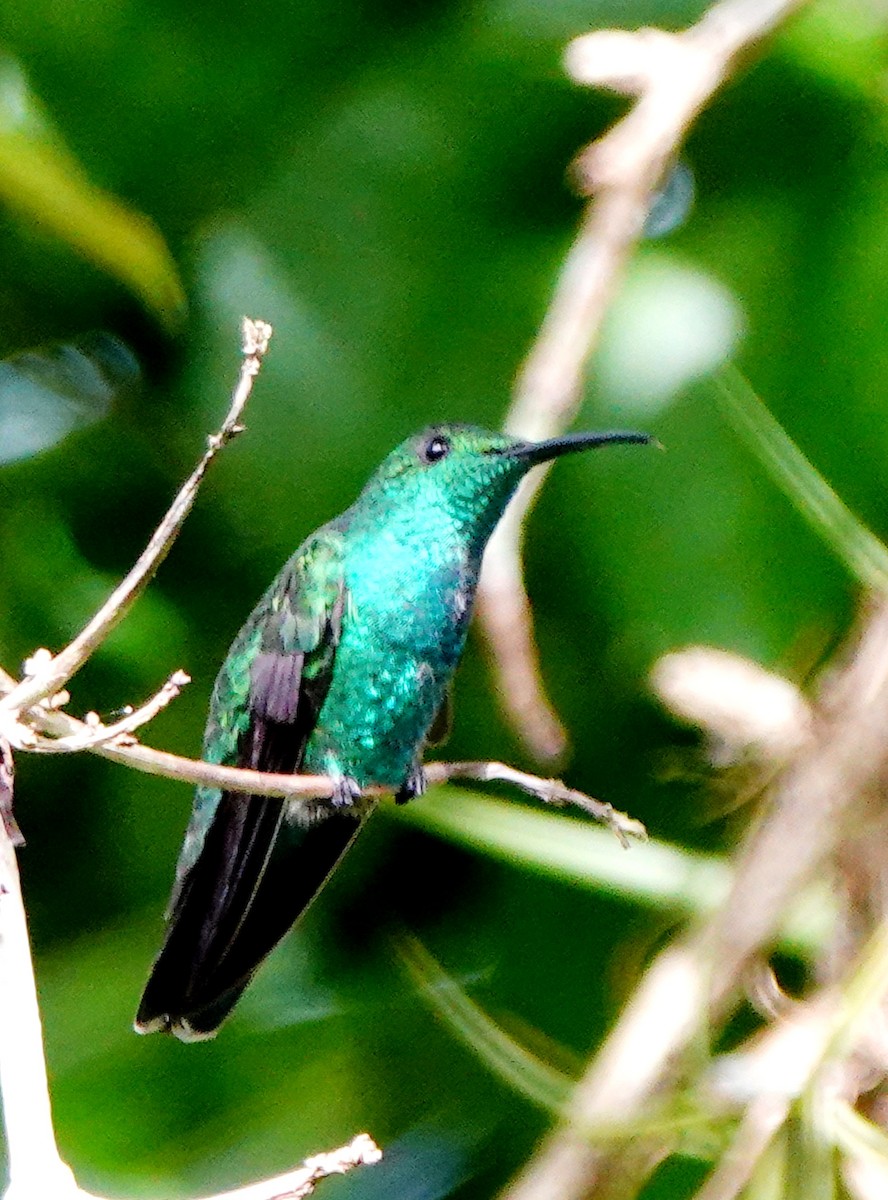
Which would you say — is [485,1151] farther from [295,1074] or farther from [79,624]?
[79,624]

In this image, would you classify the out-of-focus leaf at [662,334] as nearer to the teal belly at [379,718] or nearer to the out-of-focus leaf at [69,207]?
the teal belly at [379,718]

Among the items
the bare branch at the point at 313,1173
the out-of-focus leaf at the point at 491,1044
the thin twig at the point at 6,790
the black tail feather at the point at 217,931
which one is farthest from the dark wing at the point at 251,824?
the bare branch at the point at 313,1173

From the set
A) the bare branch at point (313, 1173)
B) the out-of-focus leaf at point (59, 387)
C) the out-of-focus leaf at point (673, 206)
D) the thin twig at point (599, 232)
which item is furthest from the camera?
the out-of-focus leaf at point (59, 387)

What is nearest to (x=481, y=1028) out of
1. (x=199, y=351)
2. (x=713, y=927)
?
(x=713, y=927)

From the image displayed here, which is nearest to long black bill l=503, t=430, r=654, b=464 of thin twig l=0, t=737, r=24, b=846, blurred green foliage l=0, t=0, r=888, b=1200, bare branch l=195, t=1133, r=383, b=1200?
blurred green foliage l=0, t=0, r=888, b=1200

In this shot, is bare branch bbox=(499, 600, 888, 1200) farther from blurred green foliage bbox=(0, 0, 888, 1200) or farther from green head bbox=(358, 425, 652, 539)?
green head bbox=(358, 425, 652, 539)
